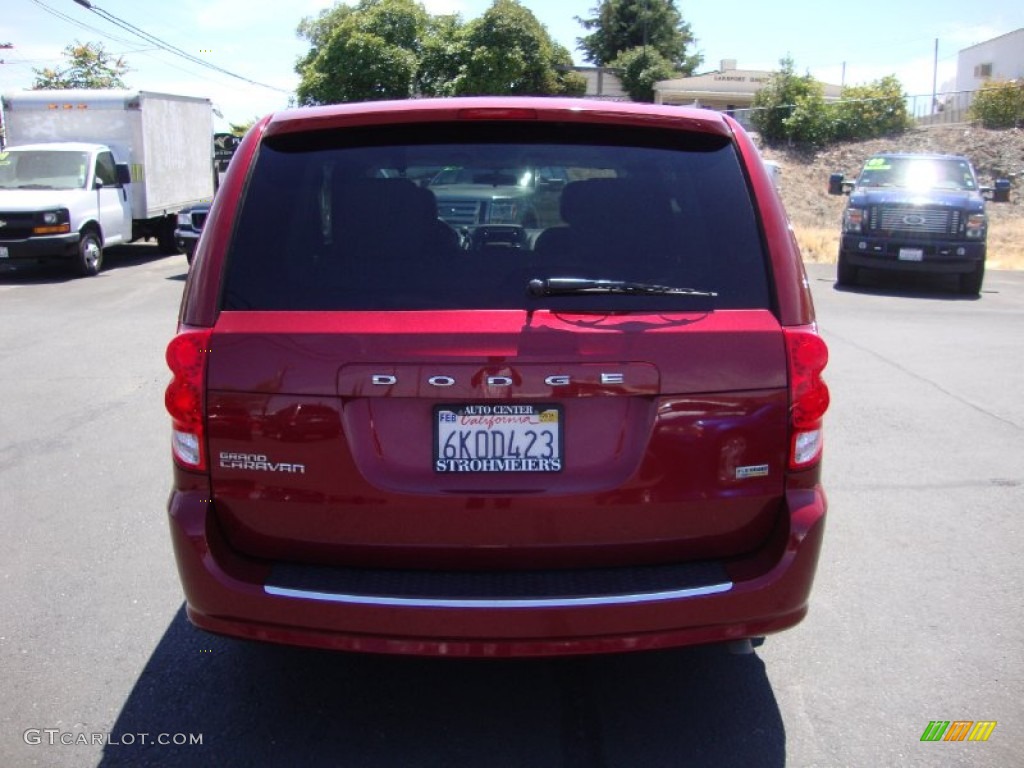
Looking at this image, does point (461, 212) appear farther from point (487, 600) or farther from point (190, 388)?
point (487, 600)

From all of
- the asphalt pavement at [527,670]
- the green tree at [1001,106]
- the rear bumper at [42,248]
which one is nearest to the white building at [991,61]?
the green tree at [1001,106]

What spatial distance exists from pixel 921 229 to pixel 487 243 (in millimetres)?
13853

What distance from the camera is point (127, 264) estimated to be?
1872 cm

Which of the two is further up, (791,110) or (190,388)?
(791,110)

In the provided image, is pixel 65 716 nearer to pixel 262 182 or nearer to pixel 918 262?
pixel 262 182

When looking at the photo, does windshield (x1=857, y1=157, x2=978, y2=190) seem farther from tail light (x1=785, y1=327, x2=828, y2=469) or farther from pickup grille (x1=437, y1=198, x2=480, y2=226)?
tail light (x1=785, y1=327, x2=828, y2=469)

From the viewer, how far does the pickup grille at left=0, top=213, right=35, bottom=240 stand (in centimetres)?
1546

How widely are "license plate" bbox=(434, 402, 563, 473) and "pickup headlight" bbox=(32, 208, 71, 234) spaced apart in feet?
47.8

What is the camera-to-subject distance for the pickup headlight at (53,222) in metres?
15.5

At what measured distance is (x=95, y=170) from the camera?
55.9 ft

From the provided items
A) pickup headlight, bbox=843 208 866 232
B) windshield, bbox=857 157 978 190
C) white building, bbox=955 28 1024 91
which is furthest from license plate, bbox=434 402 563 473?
white building, bbox=955 28 1024 91

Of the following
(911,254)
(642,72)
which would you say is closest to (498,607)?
(911,254)

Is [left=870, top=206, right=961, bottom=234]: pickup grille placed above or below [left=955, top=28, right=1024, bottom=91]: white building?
below

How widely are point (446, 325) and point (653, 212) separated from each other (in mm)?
779
